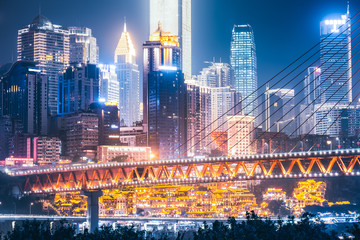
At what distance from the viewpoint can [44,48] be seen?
185875mm

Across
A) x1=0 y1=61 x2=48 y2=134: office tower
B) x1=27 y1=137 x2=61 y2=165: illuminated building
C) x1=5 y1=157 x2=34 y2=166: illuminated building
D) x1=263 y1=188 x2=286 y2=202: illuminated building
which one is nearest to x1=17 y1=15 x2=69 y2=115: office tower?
x1=0 y1=61 x2=48 y2=134: office tower

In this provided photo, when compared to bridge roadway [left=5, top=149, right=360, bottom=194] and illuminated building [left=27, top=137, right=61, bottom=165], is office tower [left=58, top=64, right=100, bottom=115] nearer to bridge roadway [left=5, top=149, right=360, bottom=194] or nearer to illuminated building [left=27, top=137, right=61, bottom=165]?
illuminated building [left=27, top=137, right=61, bottom=165]

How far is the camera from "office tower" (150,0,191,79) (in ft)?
634

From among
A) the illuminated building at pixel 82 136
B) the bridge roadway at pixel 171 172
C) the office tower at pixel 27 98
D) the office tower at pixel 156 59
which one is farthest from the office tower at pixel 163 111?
the bridge roadway at pixel 171 172

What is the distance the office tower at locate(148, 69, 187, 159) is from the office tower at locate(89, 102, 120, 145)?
10.3m

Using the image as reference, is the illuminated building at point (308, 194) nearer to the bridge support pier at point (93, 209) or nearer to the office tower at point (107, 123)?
the bridge support pier at point (93, 209)

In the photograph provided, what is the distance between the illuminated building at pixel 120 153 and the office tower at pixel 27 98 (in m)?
19.6

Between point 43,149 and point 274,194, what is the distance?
50.2 meters

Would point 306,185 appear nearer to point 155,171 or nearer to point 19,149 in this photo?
point 155,171

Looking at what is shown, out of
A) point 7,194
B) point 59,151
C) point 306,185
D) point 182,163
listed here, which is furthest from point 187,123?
point 182,163

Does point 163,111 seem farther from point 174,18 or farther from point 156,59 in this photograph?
point 174,18

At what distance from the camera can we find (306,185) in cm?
12250

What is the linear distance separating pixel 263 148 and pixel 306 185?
961 inches

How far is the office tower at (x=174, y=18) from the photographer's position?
193125mm
